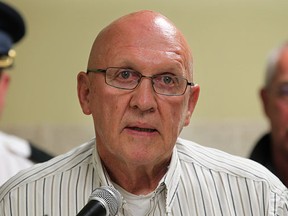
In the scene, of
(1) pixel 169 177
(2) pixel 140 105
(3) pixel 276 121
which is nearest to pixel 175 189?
(1) pixel 169 177

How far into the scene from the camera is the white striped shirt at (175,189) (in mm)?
1519

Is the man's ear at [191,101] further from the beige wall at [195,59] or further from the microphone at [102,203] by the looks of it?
the beige wall at [195,59]

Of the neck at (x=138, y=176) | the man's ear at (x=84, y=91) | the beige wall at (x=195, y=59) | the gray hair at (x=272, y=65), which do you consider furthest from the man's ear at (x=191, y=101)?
the beige wall at (x=195, y=59)

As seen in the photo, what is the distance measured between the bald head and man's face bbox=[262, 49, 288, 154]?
104cm

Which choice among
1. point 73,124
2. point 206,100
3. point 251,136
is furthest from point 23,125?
point 251,136

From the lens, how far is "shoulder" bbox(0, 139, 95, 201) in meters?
1.57

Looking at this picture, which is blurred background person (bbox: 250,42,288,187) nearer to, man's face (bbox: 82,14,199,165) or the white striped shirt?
the white striped shirt

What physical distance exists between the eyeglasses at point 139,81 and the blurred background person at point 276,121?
997 mm

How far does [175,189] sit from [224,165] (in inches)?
5.7

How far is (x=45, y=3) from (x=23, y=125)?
0.58 m

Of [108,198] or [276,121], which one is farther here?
[276,121]

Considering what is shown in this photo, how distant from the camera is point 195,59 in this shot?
3.15 metres

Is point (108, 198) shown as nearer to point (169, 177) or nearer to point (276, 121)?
point (169, 177)

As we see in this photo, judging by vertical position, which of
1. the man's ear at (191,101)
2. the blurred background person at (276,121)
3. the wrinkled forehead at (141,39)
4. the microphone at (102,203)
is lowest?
the blurred background person at (276,121)
